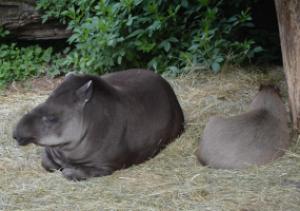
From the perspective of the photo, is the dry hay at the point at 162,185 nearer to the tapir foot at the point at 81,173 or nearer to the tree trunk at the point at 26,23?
the tapir foot at the point at 81,173

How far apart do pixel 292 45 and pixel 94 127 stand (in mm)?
1994

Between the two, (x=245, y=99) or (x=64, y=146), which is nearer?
(x=64, y=146)

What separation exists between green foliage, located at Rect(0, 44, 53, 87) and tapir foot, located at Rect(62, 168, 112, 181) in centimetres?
404

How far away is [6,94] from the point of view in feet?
29.7

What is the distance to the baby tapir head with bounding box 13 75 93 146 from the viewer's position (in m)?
5.50

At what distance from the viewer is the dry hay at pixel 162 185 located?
5.07m

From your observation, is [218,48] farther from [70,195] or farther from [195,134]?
[70,195]

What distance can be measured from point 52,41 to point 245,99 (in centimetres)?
387

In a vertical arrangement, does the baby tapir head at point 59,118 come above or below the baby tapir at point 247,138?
above

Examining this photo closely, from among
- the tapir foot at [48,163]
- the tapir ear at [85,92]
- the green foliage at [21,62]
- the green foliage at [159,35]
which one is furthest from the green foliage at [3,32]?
the tapir ear at [85,92]

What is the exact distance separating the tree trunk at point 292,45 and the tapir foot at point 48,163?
229cm

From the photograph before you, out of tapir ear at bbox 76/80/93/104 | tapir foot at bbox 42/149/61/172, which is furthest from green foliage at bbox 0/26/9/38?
tapir ear at bbox 76/80/93/104

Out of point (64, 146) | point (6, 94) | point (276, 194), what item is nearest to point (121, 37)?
point (6, 94)

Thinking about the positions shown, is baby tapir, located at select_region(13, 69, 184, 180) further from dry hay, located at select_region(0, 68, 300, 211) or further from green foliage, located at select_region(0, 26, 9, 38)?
green foliage, located at select_region(0, 26, 9, 38)
